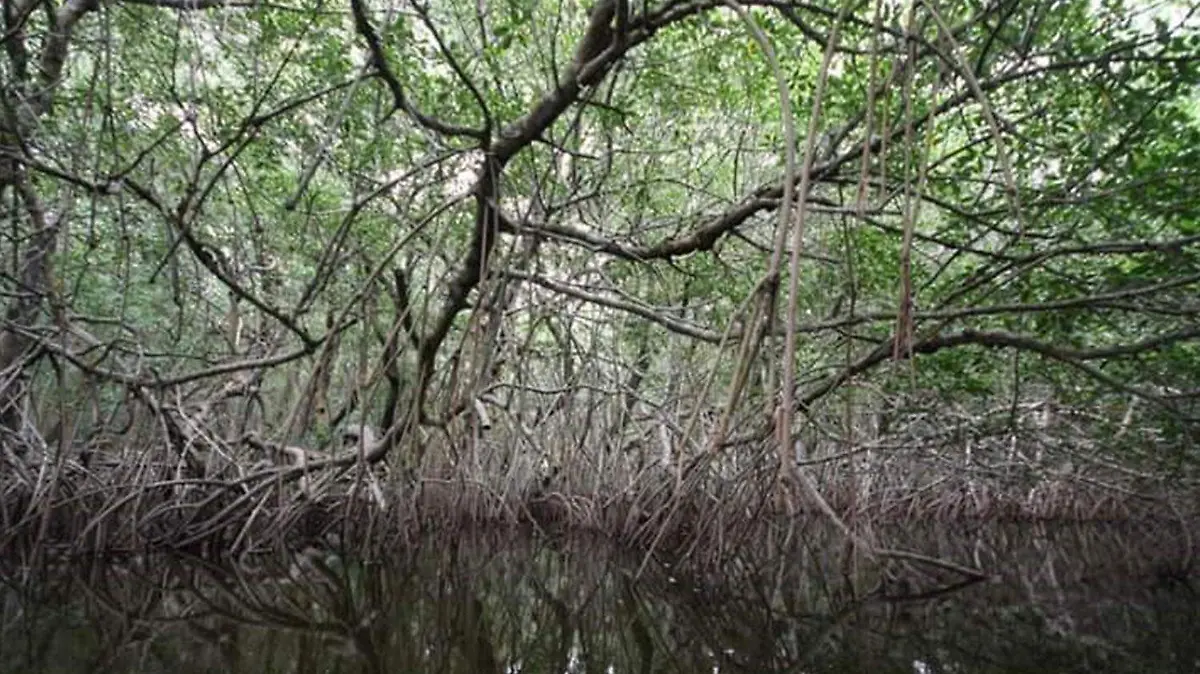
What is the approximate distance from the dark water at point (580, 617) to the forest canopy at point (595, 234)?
0.50 m

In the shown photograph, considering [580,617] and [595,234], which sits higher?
[595,234]

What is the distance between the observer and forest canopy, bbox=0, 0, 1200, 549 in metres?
2.37

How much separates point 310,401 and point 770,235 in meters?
3.32

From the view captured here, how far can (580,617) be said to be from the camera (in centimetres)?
274

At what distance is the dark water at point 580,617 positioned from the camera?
6.89 feet

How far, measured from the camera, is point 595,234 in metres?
3.00

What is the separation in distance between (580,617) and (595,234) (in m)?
1.38

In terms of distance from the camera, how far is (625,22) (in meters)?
2.16

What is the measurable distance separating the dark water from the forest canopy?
1.63ft

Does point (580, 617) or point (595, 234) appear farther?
point (595, 234)

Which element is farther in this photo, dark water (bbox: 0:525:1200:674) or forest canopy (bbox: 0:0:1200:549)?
forest canopy (bbox: 0:0:1200:549)

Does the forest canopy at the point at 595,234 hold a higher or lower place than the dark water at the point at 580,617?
higher

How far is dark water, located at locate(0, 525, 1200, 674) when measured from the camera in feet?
6.89

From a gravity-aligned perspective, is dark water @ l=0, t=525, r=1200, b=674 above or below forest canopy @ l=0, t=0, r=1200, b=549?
below
